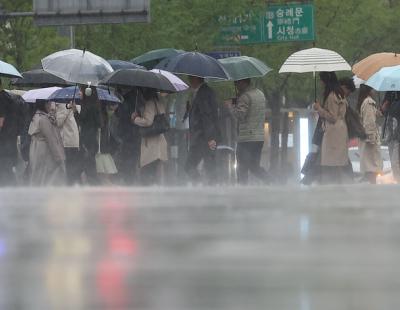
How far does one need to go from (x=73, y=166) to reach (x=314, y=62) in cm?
425

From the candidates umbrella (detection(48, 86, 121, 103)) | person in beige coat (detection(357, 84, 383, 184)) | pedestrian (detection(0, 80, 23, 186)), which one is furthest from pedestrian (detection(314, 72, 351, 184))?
umbrella (detection(48, 86, 121, 103))

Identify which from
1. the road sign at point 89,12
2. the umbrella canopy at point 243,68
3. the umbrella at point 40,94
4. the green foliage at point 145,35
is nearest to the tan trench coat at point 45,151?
the umbrella canopy at point 243,68

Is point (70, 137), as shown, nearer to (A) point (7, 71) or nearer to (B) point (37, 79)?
(A) point (7, 71)

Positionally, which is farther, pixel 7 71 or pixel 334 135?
pixel 7 71

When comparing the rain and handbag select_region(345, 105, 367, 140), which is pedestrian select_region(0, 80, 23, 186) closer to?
the rain

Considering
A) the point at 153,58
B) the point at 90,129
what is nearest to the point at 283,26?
the point at 153,58

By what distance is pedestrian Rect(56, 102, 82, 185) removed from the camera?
37.8 feet

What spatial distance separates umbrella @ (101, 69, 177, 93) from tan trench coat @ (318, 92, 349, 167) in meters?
1.95

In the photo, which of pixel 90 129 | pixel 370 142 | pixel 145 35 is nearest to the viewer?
pixel 90 129

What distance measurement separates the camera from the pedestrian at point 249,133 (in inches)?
441

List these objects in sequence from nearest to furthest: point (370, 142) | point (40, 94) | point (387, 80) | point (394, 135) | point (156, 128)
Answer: point (156, 128), point (394, 135), point (370, 142), point (387, 80), point (40, 94)

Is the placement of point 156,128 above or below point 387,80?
below

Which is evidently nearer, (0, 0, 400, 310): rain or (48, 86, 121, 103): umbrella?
(0, 0, 400, 310): rain

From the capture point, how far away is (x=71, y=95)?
48.1 ft
